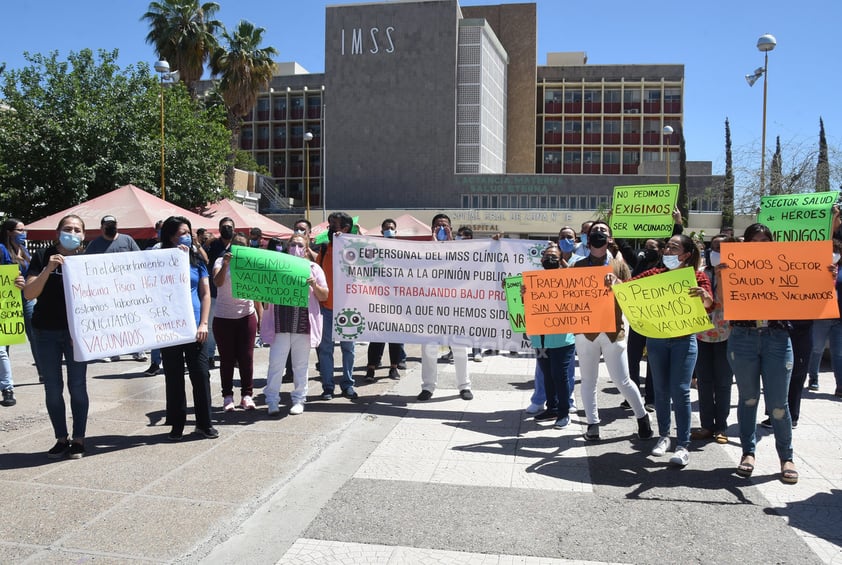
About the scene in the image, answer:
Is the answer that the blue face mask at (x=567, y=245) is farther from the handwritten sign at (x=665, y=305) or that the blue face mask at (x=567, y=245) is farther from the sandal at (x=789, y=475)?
the sandal at (x=789, y=475)

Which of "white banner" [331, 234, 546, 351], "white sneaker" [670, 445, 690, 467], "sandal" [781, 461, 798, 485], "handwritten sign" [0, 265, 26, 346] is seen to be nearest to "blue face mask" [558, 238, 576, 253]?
"white banner" [331, 234, 546, 351]

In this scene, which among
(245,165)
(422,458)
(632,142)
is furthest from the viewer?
(632,142)

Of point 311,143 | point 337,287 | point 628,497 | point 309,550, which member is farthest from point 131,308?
point 311,143

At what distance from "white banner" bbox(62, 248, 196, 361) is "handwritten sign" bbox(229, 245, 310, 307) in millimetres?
804

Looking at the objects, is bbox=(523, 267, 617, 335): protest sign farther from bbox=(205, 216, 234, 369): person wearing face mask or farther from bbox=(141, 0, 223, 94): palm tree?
bbox=(141, 0, 223, 94): palm tree

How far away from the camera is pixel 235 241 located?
25.9 ft

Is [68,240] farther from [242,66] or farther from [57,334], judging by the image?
[242,66]

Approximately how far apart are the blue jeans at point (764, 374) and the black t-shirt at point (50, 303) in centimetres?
538

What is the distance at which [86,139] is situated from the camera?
2350 cm

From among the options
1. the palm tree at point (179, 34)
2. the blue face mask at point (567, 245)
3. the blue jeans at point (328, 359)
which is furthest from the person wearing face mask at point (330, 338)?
the palm tree at point (179, 34)

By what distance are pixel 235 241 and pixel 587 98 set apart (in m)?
73.7

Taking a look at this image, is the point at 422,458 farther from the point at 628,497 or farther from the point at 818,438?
the point at 818,438

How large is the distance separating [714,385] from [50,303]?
19.5 ft

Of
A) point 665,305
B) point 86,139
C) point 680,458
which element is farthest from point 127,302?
point 86,139
